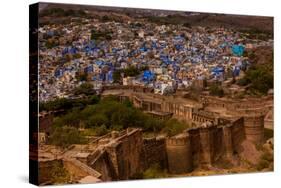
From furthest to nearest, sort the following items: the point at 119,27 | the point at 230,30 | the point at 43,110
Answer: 1. the point at 230,30
2. the point at 119,27
3. the point at 43,110

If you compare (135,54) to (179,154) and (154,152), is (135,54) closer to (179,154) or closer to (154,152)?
(154,152)

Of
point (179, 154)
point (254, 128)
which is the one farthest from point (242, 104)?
point (179, 154)

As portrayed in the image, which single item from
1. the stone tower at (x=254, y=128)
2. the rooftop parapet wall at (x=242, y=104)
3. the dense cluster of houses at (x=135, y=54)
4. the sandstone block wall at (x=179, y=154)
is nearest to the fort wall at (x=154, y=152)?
the sandstone block wall at (x=179, y=154)

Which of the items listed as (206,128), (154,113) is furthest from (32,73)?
(206,128)

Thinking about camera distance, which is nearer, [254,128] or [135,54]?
[135,54]

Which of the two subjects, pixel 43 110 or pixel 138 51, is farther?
pixel 138 51

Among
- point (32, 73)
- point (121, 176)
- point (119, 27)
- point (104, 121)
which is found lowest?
point (121, 176)

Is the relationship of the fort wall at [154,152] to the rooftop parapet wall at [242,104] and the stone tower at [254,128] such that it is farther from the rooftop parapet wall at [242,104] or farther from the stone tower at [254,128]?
the stone tower at [254,128]

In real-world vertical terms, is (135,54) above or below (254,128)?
above

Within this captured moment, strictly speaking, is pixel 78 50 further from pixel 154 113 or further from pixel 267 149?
pixel 267 149

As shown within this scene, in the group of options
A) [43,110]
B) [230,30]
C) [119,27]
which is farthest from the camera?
[230,30]

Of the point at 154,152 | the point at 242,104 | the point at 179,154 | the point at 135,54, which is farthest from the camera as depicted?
the point at 242,104
